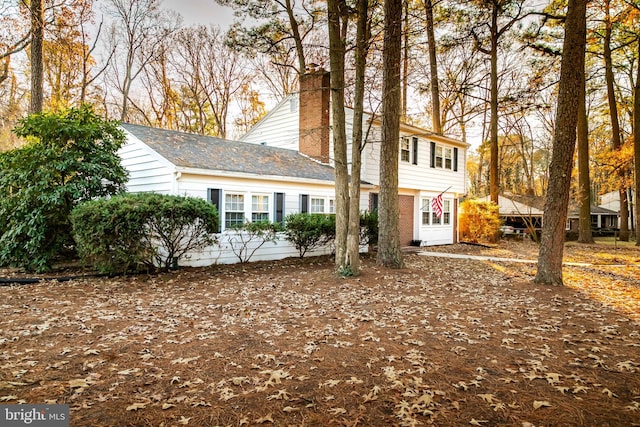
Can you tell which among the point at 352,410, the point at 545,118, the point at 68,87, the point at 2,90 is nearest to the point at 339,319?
the point at 352,410

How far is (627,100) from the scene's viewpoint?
25.0 m

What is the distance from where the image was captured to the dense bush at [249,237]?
10664mm

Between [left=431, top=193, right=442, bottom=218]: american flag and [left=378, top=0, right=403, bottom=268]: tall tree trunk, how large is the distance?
8.86 m

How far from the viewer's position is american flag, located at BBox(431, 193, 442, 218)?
17.8 m

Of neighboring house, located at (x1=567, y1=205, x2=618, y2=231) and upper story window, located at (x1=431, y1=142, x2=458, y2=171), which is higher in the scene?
upper story window, located at (x1=431, y1=142, x2=458, y2=171)

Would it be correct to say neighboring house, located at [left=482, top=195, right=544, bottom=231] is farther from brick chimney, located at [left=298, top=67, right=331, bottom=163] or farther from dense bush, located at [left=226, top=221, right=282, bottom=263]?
dense bush, located at [left=226, top=221, right=282, bottom=263]

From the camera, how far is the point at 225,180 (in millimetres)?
10656

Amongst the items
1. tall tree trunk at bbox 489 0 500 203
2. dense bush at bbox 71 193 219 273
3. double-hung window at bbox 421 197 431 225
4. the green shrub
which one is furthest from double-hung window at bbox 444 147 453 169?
dense bush at bbox 71 193 219 273

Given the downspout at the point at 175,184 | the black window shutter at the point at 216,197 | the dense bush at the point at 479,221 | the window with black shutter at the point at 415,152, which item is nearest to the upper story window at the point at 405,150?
the window with black shutter at the point at 415,152

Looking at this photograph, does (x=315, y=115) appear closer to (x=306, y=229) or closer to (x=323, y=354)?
(x=306, y=229)

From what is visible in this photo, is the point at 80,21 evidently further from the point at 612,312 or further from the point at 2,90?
the point at 612,312

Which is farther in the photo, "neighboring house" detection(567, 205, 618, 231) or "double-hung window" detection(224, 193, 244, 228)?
"neighboring house" detection(567, 205, 618, 231)

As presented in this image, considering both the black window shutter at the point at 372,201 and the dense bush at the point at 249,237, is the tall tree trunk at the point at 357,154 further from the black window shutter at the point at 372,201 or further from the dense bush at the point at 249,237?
the black window shutter at the point at 372,201

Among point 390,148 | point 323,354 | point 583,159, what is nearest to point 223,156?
point 390,148
